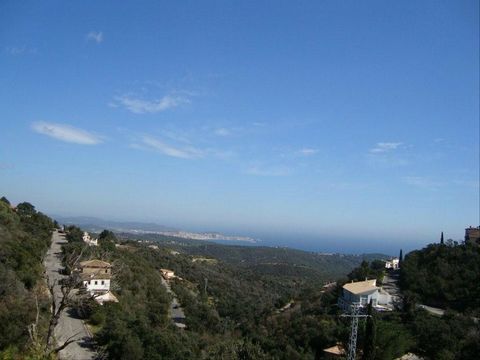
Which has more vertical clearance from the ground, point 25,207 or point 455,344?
point 25,207

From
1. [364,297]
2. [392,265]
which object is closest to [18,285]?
[364,297]

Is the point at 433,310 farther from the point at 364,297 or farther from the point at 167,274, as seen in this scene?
the point at 167,274

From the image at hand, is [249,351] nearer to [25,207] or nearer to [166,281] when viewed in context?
[166,281]

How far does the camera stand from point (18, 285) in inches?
861

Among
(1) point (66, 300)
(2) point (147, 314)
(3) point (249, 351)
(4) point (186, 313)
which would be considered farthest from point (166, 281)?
(1) point (66, 300)

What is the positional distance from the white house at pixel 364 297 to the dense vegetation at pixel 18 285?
22074 mm

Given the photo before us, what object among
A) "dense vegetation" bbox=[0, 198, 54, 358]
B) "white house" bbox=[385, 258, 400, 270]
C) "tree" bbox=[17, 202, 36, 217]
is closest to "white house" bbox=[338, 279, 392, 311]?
"white house" bbox=[385, 258, 400, 270]

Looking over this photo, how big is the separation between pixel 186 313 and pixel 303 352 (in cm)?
1164

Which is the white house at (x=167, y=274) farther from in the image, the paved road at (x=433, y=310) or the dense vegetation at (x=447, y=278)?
the paved road at (x=433, y=310)

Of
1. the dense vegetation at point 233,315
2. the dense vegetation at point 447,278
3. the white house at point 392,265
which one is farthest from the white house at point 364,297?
the white house at point 392,265

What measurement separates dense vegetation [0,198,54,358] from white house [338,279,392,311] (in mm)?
22074

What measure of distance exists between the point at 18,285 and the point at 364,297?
23728 mm

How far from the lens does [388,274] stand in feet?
163

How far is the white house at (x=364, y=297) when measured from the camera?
3472 centimetres
